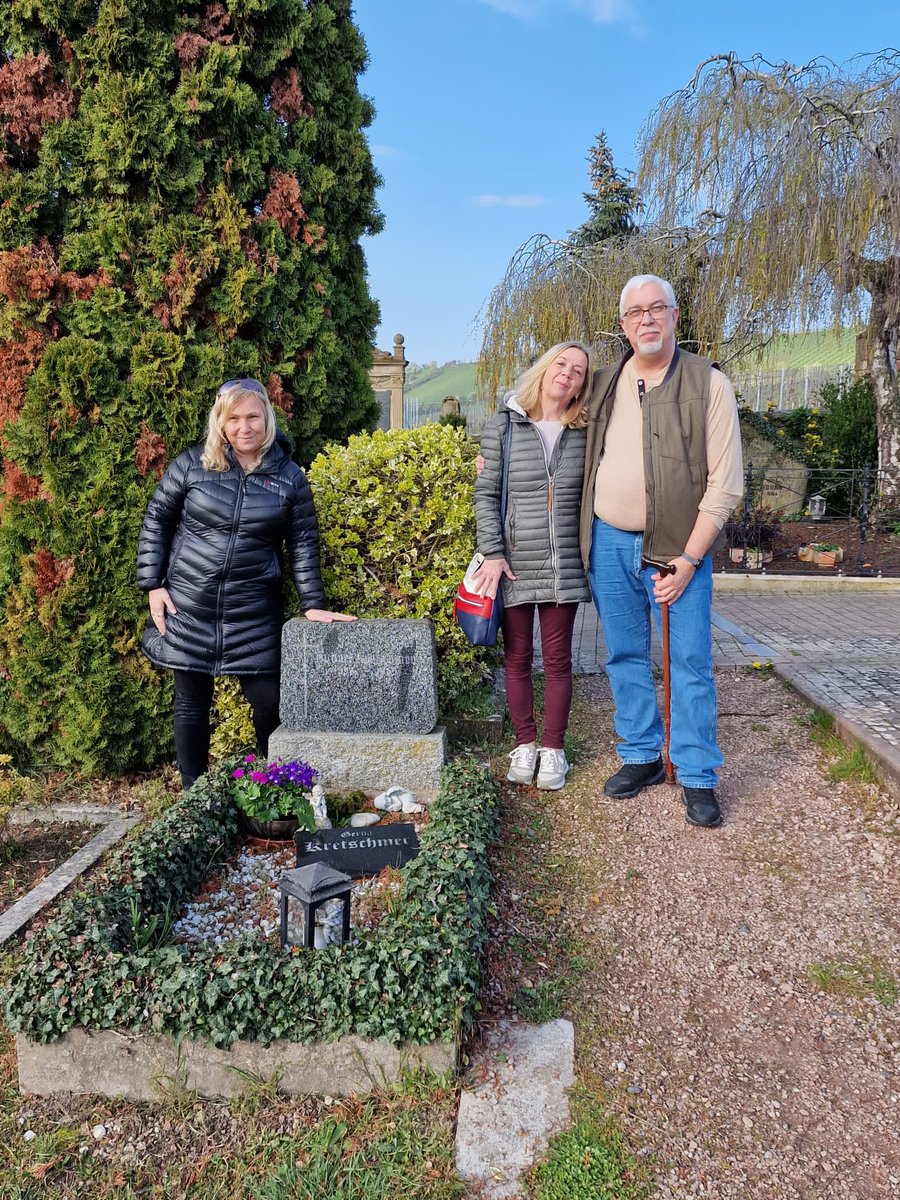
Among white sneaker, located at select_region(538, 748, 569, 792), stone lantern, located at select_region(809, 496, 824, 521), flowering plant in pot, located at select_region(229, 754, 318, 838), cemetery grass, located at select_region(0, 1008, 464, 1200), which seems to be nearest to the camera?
cemetery grass, located at select_region(0, 1008, 464, 1200)

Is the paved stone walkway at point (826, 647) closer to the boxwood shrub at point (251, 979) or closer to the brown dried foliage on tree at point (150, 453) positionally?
the boxwood shrub at point (251, 979)

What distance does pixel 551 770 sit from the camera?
406 cm

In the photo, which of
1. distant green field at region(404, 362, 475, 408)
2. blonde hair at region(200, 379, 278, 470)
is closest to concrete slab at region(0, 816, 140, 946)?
blonde hair at region(200, 379, 278, 470)

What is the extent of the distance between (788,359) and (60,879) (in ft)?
49.3

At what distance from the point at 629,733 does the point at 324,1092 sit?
2249mm

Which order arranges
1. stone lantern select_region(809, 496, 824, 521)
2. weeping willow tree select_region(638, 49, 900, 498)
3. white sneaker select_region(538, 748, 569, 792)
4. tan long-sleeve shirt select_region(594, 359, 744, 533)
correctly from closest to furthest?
1. tan long-sleeve shirt select_region(594, 359, 744, 533)
2. white sneaker select_region(538, 748, 569, 792)
3. weeping willow tree select_region(638, 49, 900, 498)
4. stone lantern select_region(809, 496, 824, 521)

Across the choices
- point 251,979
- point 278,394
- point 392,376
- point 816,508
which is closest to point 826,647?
point 278,394

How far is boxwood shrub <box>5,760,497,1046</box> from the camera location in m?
2.23

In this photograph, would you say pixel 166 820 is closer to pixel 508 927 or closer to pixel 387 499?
pixel 508 927

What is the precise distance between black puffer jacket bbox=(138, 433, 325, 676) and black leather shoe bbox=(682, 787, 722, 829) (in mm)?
2010

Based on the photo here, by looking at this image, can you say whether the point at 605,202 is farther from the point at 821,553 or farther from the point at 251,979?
the point at 251,979

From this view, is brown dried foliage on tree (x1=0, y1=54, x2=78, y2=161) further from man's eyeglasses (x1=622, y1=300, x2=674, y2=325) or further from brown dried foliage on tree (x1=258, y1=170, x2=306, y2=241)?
man's eyeglasses (x1=622, y1=300, x2=674, y2=325)

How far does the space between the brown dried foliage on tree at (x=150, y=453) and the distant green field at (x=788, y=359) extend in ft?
30.6

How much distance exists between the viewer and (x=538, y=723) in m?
4.95
